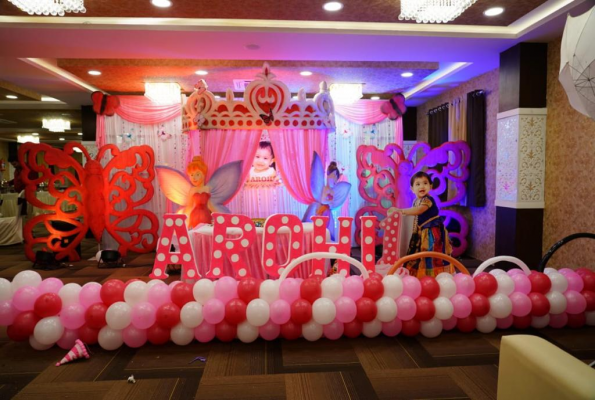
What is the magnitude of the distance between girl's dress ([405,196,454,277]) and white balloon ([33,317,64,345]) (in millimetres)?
3147

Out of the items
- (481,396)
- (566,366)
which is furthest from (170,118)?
(566,366)

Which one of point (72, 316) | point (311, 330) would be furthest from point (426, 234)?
point (72, 316)

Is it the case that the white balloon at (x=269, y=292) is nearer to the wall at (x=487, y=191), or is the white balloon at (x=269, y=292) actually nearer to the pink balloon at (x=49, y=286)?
the pink balloon at (x=49, y=286)

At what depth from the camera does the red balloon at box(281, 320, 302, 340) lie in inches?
113

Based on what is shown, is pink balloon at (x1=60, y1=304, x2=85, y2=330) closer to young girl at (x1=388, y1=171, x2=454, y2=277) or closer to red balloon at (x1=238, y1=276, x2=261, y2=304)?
red balloon at (x1=238, y1=276, x2=261, y2=304)

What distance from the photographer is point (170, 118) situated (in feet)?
24.0

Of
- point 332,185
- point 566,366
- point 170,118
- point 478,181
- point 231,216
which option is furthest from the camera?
point 170,118

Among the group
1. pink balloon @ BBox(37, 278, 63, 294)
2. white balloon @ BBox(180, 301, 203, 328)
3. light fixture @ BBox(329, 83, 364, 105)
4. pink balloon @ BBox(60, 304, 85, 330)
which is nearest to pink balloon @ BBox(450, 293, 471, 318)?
white balloon @ BBox(180, 301, 203, 328)

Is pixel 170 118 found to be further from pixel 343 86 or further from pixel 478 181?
pixel 478 181

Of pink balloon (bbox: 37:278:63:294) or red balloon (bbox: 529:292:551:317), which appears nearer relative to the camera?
pink balloon (bbox: 37:278:63:294)

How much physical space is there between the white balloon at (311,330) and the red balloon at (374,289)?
0.41 metres

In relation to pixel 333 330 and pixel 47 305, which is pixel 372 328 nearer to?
pixel 333 330

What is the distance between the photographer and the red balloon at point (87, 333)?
284 centimetres

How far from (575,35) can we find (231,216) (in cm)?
290
